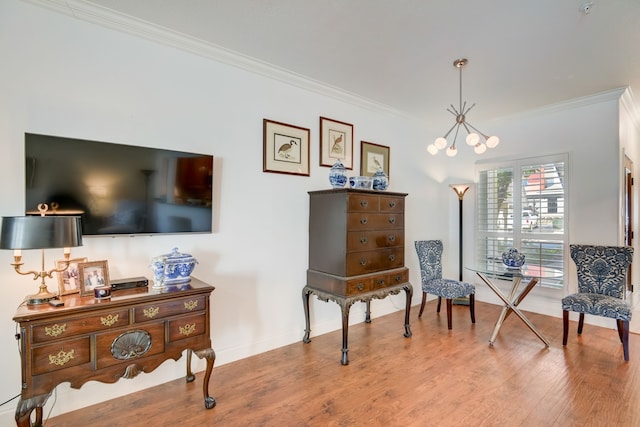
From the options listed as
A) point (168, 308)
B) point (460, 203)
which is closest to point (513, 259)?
point (460, 203)

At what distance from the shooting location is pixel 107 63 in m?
2.27

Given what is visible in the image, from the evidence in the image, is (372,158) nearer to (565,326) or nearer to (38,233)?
(565,326)

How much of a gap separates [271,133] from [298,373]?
221 cm

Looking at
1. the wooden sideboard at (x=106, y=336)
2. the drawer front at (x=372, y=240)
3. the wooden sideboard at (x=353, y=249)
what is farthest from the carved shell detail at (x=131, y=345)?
the drawer front at (x=372, y=240)

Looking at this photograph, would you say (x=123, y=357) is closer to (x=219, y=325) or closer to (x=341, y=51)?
(x=219, y=325)

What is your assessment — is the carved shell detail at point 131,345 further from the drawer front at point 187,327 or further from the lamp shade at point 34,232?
the lamp shade at point 34,232

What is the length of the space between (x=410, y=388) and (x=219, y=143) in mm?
2563

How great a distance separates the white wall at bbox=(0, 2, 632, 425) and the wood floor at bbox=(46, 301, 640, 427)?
23 cm

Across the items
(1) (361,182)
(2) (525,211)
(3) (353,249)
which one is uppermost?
(1) (361,182)

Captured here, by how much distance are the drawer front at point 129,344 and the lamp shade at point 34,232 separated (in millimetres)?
592

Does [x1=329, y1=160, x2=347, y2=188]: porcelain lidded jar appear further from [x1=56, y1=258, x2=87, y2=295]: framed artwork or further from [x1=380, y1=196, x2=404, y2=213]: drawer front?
[x1=56, y1=258, x2=87, y2=295]: framed artwork

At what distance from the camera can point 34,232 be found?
160cm

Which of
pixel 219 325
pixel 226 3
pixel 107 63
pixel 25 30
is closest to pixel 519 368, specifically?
pixel 219 325

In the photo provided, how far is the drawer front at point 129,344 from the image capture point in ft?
5.89
